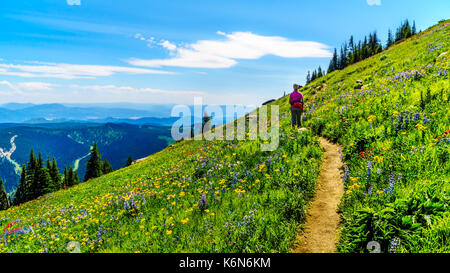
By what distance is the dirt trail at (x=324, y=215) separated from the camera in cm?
456

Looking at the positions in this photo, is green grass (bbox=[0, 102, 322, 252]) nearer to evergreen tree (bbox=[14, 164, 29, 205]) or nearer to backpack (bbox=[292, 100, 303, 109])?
backpack (bbox=[292, 100, 303, 109])

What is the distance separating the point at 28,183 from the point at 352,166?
68038 mm

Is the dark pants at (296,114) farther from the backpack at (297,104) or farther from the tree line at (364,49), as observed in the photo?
the tree line at (364,49)

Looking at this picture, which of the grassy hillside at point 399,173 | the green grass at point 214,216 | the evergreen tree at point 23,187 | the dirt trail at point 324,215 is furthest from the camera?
the evergreen tree at point 23,187

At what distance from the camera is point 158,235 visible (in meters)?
5.38

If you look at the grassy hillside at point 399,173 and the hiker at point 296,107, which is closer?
the grassy hillside at point 399,173

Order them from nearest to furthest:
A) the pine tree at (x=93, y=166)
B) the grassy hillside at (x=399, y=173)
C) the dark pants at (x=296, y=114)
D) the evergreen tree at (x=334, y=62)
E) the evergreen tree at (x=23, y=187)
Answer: the grassy hillside at (x=399, y=173) < the dark pants at (x=296, y=114) < the evergreen tree at (x=23, y=187) < the pine tree at (x=93, y=166) < the evergreen tree at (x=334, y=62)

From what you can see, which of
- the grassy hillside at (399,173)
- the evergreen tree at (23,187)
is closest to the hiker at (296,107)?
the grassy hillside at (399,173)

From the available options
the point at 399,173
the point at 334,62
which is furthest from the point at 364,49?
the point at 399,173

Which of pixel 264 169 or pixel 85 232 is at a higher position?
pixel 264 169

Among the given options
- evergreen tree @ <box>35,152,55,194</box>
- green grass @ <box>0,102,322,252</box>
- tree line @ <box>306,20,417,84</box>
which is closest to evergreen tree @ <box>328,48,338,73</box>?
tree line @ <box>306,20,417,84</box>
